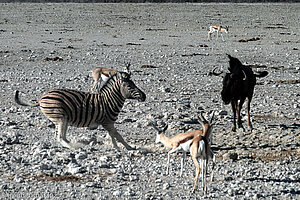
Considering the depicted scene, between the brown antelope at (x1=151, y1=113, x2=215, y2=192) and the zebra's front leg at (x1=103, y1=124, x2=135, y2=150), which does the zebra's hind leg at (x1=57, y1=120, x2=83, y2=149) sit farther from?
the brown antelope at (x1=151, y1=113, x2=215, y2=192)

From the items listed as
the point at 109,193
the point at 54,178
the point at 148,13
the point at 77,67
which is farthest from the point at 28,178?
the point at 148,13

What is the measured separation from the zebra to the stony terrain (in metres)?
0.34

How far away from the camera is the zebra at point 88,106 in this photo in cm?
1009

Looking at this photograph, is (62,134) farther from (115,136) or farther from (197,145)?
(197,145)

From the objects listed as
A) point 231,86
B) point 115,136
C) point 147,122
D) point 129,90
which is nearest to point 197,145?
point 115,136

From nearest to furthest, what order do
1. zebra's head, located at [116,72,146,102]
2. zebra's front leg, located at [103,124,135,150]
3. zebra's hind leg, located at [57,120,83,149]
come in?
1. zebra's hind leg, located at [57,120,83,149]
2. zebra's front leg, located at [103,124,135,150]
3. zebra's head, located at [116,72,146,102]

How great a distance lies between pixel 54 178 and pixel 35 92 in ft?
26.6

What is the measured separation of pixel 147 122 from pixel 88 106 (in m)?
2.00

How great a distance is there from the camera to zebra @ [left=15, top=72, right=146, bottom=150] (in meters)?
10.1

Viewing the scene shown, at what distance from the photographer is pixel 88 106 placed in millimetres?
10391

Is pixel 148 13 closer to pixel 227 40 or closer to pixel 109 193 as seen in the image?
pixel 227 40

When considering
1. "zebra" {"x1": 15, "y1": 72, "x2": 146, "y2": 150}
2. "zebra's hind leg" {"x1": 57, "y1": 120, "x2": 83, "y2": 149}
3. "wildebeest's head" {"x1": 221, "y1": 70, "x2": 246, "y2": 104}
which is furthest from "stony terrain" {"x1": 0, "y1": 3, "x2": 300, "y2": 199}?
"wildebeest's head" {"x1": 221, "y1": 70, "x2": 246, "y2": 104}

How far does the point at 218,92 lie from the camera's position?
54.2 feet

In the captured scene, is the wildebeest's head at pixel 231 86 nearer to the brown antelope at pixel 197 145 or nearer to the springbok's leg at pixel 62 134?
the brown antelope at pixel 197 145
